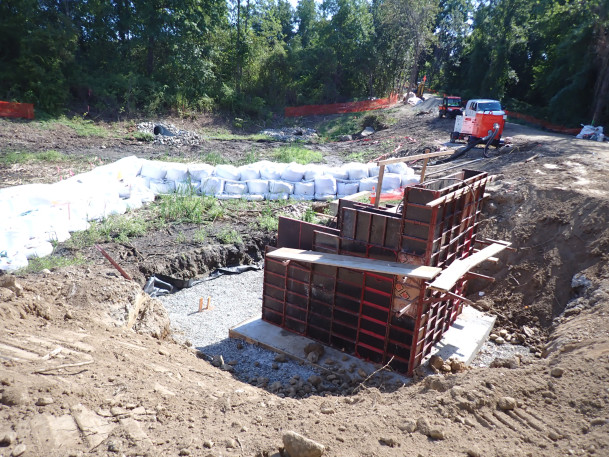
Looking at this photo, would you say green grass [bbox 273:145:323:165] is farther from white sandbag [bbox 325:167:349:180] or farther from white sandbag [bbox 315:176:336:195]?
white sandbag [bbox 315:176:336:195]

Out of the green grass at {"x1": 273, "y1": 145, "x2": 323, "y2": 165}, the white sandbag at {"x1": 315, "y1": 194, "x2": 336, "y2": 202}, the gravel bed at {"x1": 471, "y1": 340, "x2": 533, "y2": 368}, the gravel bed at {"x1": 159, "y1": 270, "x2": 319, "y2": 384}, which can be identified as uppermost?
the green grass at {"x1": 273, "y1": 145, "x2": 323, "y2": 165}

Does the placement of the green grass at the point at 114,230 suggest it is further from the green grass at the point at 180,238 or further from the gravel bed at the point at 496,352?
the gravel bed at the point at 496,352

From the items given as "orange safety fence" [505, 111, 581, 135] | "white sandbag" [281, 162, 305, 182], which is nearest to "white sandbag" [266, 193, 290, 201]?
"white sandbag" [281, 162, 305, 182]

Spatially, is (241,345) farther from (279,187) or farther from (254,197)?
(279,187)

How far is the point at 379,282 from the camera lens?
23.1ft

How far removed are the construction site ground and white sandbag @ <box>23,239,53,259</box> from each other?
831 mm

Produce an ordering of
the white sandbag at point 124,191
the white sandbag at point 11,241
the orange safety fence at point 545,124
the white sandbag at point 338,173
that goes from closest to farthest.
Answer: the white sandbag at point 11,241 < the white sandbag at point 124,191 < the white sandbag at point 338,173 < the orange safety fence at point 545,124

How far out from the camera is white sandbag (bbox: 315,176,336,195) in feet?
50.5

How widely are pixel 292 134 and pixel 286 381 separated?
23938 millimetres

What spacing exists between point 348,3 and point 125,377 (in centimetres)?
3971

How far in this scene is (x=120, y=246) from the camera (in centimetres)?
1054

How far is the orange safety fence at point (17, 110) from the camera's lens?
75.0 ft

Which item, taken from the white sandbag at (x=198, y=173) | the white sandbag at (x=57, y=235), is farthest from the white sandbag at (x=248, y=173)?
the white sandbag at (x=57, y=235)

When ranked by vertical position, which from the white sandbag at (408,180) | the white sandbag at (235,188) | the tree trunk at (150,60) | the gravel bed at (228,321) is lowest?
the gravel bed at (228,321)
